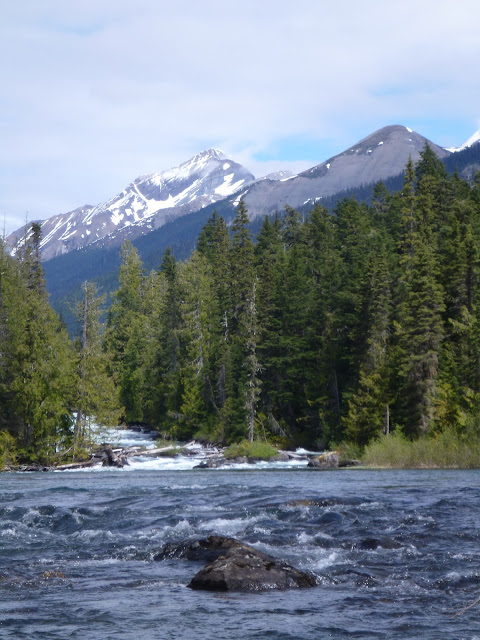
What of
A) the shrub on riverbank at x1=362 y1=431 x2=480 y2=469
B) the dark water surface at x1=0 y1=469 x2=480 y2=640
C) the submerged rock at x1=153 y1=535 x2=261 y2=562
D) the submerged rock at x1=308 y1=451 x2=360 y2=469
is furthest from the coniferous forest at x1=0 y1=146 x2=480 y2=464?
the submerged rock at x1=153 y1=535 x2=261 y2=562

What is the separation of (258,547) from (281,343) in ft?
174

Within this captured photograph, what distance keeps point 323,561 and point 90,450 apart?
36469 mm

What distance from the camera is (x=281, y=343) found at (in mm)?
67812

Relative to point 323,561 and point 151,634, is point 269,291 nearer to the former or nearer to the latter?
point 323,561

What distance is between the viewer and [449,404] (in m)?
49.6

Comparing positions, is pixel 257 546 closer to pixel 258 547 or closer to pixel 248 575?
pixel 258 547

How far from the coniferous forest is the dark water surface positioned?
21.5m

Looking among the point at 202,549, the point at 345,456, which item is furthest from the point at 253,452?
the point at 202,549

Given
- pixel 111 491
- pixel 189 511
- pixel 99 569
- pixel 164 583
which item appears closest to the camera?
pixel 164 583

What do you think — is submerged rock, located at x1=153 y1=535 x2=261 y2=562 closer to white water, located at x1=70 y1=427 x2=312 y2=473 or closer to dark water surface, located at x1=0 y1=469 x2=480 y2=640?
dark water surface, located at x1=0 y1=469 x2=480 y2=640

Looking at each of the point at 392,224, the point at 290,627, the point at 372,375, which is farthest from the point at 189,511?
the point at 392,224

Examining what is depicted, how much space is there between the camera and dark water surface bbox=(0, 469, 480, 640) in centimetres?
952

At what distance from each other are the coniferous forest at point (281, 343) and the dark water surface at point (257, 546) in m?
21.5

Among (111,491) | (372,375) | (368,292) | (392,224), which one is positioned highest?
(392,224)
